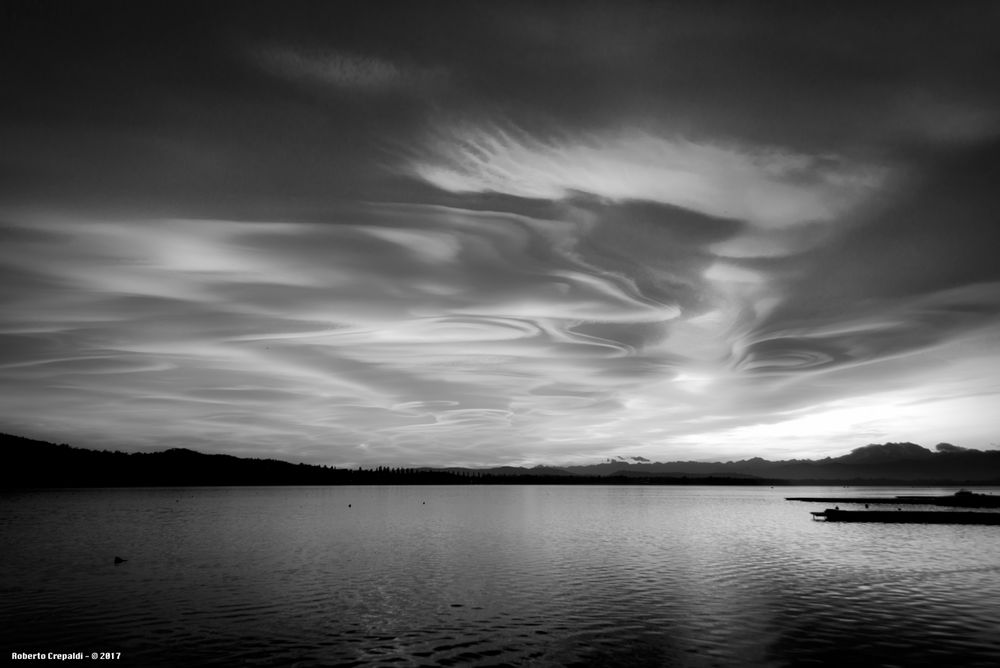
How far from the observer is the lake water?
29484 millimetres

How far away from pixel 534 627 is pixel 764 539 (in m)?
68.1

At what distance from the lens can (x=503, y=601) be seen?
41156mm

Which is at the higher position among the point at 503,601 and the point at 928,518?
the point at 928,518

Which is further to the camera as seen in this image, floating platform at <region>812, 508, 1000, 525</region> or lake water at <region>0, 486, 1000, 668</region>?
floating platform at <region>812, 508, 1000, 525</region>

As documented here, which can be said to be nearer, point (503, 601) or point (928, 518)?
point (503, 601)

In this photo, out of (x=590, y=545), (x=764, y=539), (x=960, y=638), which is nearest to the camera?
(x=960, y=638)

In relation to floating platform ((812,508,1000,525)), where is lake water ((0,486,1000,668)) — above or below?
below

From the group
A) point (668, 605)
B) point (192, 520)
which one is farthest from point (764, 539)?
point (192, 520)

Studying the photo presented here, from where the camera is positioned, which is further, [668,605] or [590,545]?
[590,545]

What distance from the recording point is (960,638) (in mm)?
31812

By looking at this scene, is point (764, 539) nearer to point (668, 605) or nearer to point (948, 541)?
point (948, 541)

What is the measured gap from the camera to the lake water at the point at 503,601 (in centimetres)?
2948

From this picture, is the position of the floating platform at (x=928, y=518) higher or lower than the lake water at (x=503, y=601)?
higher

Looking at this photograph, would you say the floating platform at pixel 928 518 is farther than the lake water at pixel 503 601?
Yes
